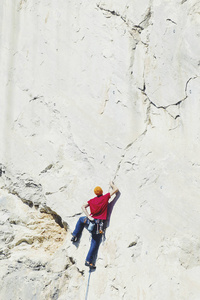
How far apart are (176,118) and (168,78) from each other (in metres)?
0.58

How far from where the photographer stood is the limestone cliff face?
5.86 meters

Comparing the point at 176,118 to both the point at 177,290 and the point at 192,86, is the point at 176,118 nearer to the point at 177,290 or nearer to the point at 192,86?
the point at 192,86

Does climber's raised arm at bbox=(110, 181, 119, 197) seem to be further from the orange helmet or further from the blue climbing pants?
the blue climbing pants

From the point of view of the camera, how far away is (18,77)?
7727mm

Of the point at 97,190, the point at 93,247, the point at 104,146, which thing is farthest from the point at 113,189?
the point at 93,247

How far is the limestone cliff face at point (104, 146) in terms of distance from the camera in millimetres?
5859

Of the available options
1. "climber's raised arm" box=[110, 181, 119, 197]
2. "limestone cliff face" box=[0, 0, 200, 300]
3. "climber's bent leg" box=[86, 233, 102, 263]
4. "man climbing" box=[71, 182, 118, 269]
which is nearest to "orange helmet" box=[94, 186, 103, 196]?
"man climbing" box=[71, 182, 118, 269]

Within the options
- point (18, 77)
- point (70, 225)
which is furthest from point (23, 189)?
point (18, 77)

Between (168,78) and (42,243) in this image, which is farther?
(42,243)

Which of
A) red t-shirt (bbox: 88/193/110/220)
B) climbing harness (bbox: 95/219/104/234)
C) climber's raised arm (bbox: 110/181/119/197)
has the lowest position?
climbing harness (bbox: 95/219/104/234)

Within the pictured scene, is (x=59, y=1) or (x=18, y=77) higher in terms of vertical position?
(x=59, y=1)

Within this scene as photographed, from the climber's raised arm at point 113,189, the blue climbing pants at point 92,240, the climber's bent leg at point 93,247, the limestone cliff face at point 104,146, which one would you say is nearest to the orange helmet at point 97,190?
the climber's raised arm at point 113,189

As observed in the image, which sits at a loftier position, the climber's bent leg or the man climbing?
the man climbing

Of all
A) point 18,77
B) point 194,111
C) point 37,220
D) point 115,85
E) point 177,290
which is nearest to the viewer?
point 177,290
